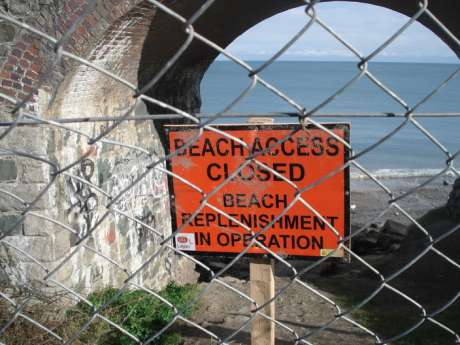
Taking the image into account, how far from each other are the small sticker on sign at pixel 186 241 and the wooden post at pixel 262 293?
17.5 inches

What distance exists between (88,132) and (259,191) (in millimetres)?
2871

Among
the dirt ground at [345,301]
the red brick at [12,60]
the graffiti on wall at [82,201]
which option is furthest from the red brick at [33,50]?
the dirt ground at [345,301]

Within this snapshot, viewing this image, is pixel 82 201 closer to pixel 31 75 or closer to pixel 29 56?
pixel 31 75

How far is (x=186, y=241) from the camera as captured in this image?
312 centimetres

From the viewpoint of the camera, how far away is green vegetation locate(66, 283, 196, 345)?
4404mm

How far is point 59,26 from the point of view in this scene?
4195mm

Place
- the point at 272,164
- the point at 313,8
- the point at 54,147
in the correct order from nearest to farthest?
1. the point at 313,8
2. the point at 272,164
3. the point at 54,147

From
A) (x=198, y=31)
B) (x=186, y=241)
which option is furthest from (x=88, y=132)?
(x=186, y=241)

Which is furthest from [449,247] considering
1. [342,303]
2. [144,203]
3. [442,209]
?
[144,203]

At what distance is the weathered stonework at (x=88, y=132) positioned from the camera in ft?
13.6

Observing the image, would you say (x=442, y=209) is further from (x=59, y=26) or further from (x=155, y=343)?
(x=59, y=26)

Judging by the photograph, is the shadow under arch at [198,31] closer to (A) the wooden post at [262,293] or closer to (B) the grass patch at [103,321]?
(B) the grass patch at [103,321]

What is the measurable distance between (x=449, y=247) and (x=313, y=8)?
28.8 ft

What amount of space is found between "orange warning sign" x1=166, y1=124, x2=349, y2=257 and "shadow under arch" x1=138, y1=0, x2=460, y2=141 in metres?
2.64
